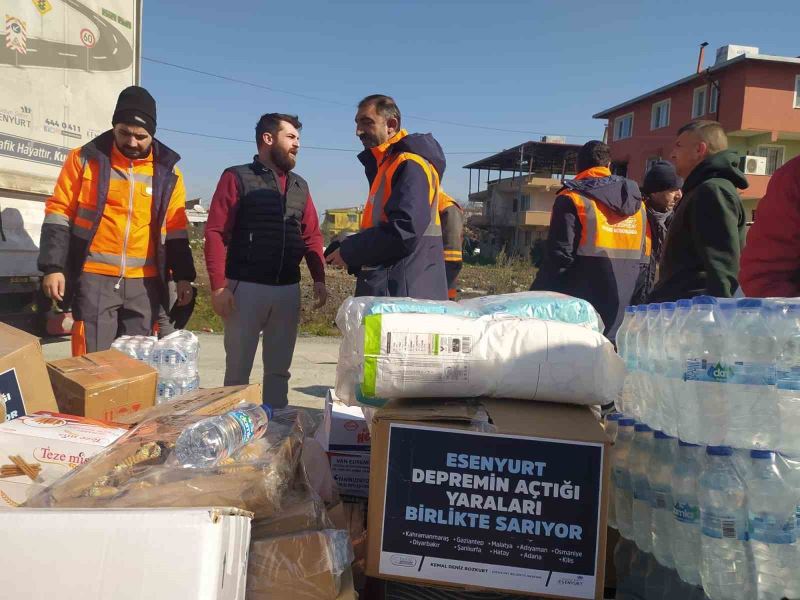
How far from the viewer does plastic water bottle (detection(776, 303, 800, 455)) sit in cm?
155

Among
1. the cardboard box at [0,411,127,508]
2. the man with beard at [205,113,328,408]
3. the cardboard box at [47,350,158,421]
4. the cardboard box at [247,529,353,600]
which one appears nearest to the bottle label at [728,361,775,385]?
the cardboard box at [247,529,353,600]

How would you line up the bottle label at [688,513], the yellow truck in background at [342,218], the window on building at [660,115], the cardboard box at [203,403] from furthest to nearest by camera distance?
1. the yellow truck in background at [342,218]
2. the window on building at [660,115]
3. the cardboard box at [203,403]
4. the bottle label at [688,513]

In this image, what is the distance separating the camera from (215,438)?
5.68 feet

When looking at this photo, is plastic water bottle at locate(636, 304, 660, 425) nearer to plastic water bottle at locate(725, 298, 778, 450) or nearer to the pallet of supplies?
plastic water bottle at locate(725, 298, 778, 450)

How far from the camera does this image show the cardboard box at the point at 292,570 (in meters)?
1.54

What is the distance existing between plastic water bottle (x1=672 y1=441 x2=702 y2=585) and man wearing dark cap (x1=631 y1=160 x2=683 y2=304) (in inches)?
135

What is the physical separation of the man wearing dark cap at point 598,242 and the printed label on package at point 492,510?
2.56 meters

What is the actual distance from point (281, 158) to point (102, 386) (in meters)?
1.99

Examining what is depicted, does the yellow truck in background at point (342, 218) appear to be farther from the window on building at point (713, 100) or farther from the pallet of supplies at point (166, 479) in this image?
the pallet of supplies at point (166, 479)

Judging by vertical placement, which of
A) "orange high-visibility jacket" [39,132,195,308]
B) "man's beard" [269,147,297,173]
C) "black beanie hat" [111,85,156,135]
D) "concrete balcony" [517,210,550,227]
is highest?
"concrete balcony" [517,210,550,227]

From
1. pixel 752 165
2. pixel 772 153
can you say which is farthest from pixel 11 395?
pixel 772 153

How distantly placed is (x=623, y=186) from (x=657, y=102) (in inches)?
1515

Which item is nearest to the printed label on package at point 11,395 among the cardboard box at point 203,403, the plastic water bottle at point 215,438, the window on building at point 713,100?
the cardboard box at point 203,403

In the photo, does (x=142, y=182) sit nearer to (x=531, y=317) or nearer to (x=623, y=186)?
(x=531, y=317)
